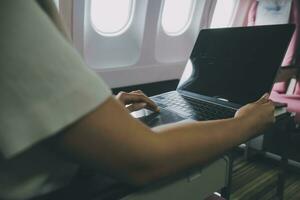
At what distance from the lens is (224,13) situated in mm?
3256

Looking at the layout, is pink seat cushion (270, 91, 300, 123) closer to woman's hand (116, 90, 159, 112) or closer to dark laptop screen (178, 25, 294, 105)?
dark laptop screen (178, 25, 294, 105)

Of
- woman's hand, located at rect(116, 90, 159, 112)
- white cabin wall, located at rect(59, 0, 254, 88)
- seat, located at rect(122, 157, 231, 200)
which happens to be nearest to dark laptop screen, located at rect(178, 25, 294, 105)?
woman's hand, located at rect(116, 90, 159, 112)

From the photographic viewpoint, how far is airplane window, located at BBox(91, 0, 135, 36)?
6.53 feet

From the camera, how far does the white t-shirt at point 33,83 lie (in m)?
0.38

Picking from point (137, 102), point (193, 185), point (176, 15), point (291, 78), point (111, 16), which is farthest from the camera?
point (176, 15)

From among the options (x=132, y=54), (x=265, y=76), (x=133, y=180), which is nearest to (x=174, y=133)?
(x=133, y=180)

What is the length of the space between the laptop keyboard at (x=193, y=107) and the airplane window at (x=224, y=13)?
2089 mm

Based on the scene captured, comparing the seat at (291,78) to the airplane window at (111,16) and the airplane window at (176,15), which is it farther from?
the airplane window at (111,16)

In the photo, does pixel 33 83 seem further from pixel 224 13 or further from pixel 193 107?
pixel 224 13

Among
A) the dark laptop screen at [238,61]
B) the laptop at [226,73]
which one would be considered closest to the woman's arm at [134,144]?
the laptop at [226,73]

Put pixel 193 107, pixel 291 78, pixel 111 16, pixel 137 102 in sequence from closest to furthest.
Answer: pixel 137 102 → pixel 193 107 → pixel 111 16 → pixel 291 78

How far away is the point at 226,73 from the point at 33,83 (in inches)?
38.8

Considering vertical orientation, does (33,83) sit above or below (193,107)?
above

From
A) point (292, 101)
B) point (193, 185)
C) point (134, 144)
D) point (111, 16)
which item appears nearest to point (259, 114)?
point (193, 185)
